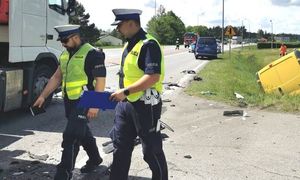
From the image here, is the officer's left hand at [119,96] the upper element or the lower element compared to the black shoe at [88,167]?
upper

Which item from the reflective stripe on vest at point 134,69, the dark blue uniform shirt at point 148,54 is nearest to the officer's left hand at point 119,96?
the reflective stripe on vest at point 134,69

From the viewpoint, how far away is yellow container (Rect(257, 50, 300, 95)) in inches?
507

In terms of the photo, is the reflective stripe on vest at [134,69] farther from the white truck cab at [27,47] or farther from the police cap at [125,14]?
the white truck cab at [27,47]

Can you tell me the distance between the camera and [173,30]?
435 ft

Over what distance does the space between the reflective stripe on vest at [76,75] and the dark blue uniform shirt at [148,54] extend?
1007 millimetres

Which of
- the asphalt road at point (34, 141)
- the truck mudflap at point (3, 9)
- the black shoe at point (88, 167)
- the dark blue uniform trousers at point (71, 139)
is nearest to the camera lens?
the dark blue uniform trousers at point (71, 139)

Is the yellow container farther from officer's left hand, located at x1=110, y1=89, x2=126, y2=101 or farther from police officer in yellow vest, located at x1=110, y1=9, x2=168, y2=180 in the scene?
officer's left hand, located at x1=110, y1=89, x2=126, y2=101

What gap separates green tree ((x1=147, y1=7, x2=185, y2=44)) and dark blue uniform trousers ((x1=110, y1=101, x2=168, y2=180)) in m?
116

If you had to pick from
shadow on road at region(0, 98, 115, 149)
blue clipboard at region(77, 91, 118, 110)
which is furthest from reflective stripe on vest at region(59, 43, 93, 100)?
shadow on road at region(0, 98, 115, 149)

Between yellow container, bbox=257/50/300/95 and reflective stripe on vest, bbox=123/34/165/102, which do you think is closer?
reflective stripe on vest, bbox=123/34/165/102

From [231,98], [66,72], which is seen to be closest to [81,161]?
[66,72]

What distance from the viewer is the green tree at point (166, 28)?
125125 mm

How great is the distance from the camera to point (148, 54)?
13.9 feet

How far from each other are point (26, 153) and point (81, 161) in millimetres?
930
